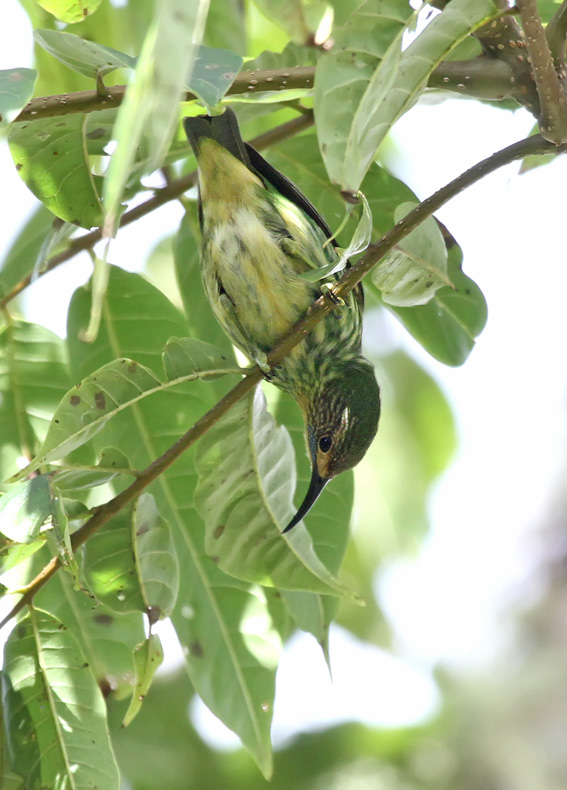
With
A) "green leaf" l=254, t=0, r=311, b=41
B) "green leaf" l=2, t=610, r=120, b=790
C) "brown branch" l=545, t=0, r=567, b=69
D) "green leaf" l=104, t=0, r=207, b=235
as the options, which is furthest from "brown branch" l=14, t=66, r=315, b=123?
"green leaf" l=2, t=610, r=120, b=790

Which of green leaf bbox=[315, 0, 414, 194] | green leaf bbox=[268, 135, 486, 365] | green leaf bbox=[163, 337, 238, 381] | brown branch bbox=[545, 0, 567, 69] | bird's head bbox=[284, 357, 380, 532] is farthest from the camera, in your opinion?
bird's head bbox=[284, 357, 380, 532]

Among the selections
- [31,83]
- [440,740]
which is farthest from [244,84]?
[440,740]

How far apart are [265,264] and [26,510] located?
4.39 feet

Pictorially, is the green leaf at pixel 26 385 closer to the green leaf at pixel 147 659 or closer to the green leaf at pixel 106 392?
the green leaf at pixel 106 392

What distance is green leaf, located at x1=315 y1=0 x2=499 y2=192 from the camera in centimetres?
159

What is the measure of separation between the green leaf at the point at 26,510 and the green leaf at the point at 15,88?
774mm

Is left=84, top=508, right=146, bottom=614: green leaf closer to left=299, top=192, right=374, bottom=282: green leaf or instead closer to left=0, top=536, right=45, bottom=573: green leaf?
left=0, top=536, right=45, bottom=573: green leaf

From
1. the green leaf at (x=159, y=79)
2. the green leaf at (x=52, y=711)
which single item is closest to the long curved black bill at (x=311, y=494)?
the green leaf at (x=52, y=711)

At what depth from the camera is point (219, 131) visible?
108 inches

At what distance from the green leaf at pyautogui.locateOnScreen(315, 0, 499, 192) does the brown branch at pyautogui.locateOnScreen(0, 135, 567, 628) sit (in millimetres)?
261

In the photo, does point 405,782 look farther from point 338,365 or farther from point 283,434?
point 283,434

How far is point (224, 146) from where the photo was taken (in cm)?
278

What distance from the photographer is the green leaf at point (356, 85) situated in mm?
1580

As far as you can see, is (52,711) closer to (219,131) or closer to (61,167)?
(61,167)
